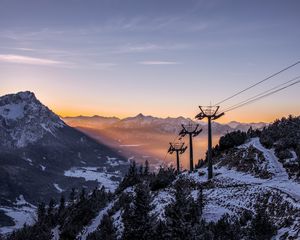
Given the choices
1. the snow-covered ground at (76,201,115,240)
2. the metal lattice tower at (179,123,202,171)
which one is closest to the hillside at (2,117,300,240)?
the snow-covered ground at (76,201,115,240)

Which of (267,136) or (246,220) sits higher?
(267,136)

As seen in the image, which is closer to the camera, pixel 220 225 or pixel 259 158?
pixel 220 225

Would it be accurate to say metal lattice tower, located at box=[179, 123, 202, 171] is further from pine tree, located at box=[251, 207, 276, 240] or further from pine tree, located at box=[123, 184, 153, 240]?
pine tree, located at box=[251, 207, 276, 240]

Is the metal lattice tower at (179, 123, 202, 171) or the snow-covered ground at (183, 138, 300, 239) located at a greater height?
the metal lattice tower at (179, 123, 202, 171)

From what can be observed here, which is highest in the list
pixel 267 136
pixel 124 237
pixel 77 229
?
pixel 267 136

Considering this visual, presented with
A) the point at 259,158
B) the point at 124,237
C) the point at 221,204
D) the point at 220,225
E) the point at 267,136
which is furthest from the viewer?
the point at 267,136

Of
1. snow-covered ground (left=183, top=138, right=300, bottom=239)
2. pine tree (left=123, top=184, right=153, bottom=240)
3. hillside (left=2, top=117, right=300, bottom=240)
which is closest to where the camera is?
hillside (left=2, top=117, right=300, bottom=240)

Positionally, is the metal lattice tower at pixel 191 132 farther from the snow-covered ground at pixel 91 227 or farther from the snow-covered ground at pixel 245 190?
the snow-covered ground at pixel 245 190

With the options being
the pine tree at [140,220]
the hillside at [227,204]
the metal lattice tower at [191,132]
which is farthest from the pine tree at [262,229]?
the metal lattice tower at [191,132]

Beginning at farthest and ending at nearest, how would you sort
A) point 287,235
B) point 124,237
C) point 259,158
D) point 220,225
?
point 259,158 → point 124,237 → point 220,225 → point 287,235

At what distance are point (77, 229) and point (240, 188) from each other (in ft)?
135

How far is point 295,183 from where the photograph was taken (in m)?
46.8

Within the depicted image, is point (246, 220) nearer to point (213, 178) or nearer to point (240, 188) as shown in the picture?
point (240, 188)

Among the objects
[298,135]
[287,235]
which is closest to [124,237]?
[287,235]
